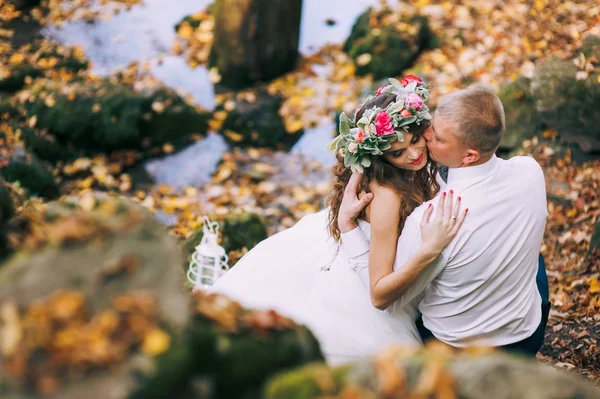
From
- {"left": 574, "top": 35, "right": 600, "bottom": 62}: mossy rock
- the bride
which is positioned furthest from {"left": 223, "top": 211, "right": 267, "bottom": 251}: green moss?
{"left": 574, "top": 35, "right": 600, "bottom": 62}: mossy rock

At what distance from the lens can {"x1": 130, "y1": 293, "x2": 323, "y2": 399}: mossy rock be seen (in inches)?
61.7

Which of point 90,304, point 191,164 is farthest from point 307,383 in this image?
point 191,164

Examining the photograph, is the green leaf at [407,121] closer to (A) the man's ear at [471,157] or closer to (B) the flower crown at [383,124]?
(B) the flower crown at [383,124]

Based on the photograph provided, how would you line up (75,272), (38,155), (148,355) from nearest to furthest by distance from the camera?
1. (148,355)
2. (75,272)
3. (38,155)

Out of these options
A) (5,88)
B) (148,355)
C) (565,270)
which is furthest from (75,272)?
(5,88)

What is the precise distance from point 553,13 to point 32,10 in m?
7.32

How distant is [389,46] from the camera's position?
8406 mm

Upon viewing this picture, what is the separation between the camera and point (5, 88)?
830 centimetres

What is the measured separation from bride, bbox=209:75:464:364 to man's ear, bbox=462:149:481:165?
0.22 m

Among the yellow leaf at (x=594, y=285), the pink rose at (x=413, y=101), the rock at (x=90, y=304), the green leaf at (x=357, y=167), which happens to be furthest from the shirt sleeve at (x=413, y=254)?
the yellow leaf at (x=594, y=285)

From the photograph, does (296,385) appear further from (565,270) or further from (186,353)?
(565,270)

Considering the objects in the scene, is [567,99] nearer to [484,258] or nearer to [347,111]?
[347,111]

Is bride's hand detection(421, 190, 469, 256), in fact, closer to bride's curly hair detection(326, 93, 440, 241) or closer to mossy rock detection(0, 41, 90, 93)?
bride's curly hair detection(326, 93, 440, 241)

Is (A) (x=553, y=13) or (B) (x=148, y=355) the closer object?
(B) (x=148, y=355)
